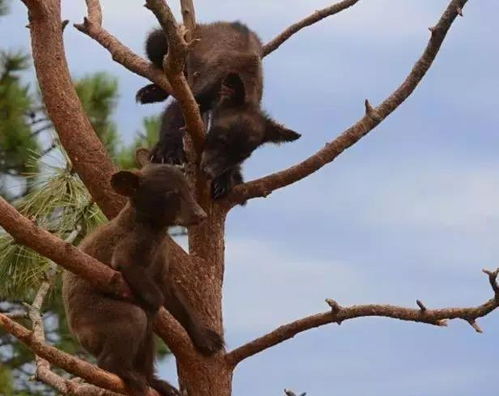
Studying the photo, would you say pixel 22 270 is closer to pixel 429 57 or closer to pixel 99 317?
pixel 99 317

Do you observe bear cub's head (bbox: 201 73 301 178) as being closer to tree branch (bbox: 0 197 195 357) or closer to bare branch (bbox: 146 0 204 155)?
bare branch (bbox: 146 0 204 155)

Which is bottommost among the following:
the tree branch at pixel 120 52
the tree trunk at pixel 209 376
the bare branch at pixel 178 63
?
the tree trunk at pixel 209 376

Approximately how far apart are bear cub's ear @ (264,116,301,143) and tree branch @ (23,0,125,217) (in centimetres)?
96

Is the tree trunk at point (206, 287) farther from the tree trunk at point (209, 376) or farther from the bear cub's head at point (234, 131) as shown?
the bear cub's head at point (234, 131)

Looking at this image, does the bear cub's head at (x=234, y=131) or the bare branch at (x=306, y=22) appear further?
the bare branch at (x=306, y=22)

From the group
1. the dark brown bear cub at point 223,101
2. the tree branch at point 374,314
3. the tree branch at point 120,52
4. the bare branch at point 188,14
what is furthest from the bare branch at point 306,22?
the tree branch at point 374,314

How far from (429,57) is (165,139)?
1.36 meters

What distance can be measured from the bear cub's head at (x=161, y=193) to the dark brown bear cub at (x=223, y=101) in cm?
67

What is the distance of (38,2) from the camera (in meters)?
4.91

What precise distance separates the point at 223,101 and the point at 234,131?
0.26m

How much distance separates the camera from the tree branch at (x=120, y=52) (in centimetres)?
517

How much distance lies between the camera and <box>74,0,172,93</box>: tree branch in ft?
17.0

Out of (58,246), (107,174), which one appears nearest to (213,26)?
(107,174)

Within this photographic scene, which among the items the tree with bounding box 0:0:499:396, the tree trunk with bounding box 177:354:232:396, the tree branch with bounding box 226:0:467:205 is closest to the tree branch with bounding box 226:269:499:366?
the tree with bounding box 0:0:499:396
